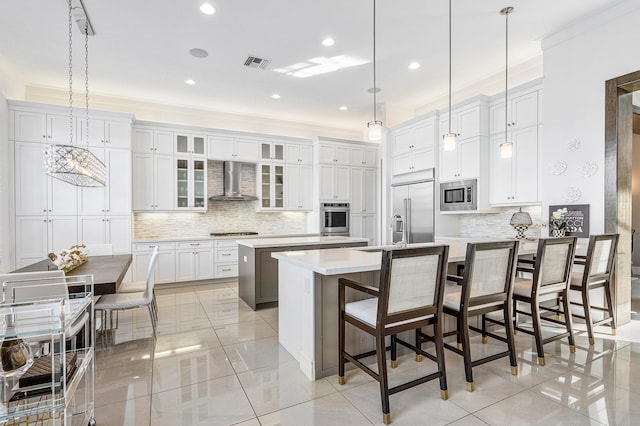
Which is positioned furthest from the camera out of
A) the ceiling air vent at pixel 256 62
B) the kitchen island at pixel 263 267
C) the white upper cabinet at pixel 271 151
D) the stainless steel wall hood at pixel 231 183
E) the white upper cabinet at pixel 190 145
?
the white upper cabinet at pixel 271 151

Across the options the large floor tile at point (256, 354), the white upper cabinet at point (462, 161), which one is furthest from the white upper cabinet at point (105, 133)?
the white upper cabinet at point (462, 161)

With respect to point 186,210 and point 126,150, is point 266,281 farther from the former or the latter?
point 126,150

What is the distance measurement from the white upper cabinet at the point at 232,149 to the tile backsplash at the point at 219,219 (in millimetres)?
300

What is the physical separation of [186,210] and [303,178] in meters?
2.37

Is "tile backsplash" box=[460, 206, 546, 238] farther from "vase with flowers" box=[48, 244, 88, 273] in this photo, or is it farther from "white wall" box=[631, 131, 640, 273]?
"vase with flowers" box=[48, 244, 88, 273]

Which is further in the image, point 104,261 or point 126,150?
point 126,150

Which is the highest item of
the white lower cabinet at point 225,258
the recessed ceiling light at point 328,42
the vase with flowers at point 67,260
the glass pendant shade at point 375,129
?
the recessed ceiling light at point 328,42

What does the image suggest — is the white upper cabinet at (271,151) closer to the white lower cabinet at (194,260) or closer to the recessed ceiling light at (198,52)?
the white lower cabinet at (194,260)

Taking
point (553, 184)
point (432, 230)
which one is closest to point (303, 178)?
point (432, 230)

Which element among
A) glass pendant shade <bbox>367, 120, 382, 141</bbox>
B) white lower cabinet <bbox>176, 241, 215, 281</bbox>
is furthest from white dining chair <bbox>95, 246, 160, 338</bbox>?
glass pendant shade <bbox>367, 120, 382, 141</bbox>

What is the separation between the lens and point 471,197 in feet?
15.7

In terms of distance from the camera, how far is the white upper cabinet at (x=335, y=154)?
6.50m

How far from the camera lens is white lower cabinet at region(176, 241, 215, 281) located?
17.5 feet

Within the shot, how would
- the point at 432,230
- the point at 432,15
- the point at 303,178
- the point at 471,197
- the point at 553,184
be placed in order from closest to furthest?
the point at 432,15 → the point at 553,184 → the point at 471,197 → the point at 432,230 → the point at 303,178
